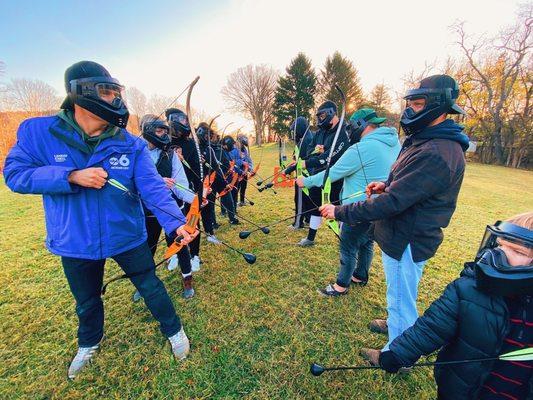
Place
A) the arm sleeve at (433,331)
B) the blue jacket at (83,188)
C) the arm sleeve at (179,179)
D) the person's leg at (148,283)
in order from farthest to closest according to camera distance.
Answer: the arm sleeve at (179,179) < the person's leg at (148,283) < the blue jacket at (83,188) < the arm sleeve at (433,331)

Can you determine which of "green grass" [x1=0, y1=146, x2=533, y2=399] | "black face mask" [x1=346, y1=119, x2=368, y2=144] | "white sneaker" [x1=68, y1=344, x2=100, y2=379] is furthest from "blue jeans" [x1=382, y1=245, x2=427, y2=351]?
"white sneaker" [x1=68, y1=344, x2=100, y2=379]

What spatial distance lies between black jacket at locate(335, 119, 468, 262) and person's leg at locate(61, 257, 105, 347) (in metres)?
2.37

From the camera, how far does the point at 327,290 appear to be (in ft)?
11.4

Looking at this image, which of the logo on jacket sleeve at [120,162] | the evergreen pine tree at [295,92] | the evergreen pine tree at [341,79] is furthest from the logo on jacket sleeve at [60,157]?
the evergreen pine tree at [341,79]

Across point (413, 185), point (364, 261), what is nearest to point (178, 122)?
point (413, 185)

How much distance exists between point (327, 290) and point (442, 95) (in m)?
2.67

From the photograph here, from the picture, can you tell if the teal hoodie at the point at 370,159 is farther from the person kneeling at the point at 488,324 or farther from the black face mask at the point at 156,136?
the black face mask at the point at 156,136

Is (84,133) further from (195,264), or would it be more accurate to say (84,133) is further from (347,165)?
(195,264)

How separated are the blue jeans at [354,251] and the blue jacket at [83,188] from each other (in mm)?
1939

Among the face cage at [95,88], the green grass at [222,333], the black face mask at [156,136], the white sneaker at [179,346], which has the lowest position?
the green grass at [222,333]

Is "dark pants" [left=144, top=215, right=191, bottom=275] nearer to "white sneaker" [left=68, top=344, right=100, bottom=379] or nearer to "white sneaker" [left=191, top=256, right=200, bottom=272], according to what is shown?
"white sneaker" [left=191, top=256, right=200, bottom=272]

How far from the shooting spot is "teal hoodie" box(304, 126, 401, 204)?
2752mm

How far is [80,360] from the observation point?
240 centimetres

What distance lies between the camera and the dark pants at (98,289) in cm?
211
